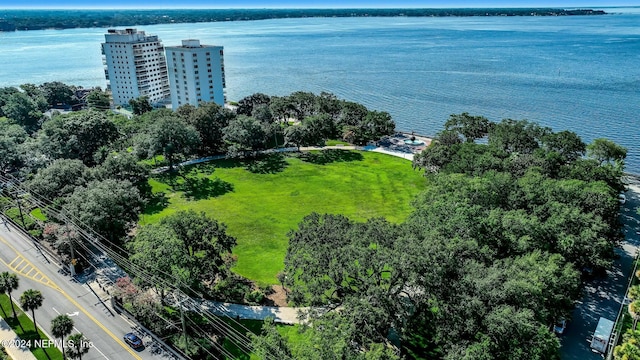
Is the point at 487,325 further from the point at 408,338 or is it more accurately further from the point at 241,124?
the point at 241,124

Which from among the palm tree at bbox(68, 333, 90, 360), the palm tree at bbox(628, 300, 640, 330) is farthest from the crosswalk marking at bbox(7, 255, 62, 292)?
the palm tree at bbox(628, 300, 640, 330)

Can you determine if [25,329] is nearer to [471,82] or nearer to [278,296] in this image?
[278,296]

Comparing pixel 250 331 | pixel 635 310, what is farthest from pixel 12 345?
pixel 635 310

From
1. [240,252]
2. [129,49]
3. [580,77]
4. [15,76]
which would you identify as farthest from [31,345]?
[15,76]

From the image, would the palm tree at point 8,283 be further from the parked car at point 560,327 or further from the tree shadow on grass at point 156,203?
the parked car at point 560,327

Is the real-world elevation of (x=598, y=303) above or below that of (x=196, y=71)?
below

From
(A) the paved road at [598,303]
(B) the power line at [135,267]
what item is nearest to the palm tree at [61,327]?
(B) the power line at [135,267]

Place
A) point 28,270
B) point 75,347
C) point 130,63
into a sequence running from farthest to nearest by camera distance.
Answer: point 130,63 < point 28,270 < point 75,347
